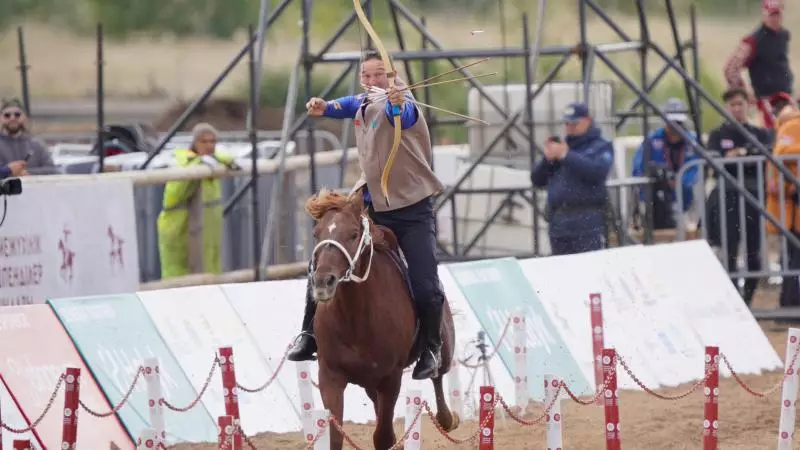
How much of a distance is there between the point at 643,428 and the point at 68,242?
172 inches

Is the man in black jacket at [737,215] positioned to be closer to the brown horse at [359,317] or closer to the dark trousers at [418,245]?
the dark trousers at [418,245]

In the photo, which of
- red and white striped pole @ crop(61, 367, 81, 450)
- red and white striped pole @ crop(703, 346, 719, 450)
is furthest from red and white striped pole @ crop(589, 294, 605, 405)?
red and white striped pole @ crop(61, 367, 81, 450)

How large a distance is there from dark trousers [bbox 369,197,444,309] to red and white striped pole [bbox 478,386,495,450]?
1.78 metres

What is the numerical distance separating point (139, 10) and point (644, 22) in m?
6.12

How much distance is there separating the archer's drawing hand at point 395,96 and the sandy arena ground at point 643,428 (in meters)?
2.60

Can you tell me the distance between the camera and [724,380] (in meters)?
13.6

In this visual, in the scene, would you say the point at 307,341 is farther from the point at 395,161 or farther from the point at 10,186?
the point at 10,186

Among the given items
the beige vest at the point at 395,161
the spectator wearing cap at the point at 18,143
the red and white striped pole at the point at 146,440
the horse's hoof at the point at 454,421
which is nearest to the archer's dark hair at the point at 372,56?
the beige vest at the point at 395,161

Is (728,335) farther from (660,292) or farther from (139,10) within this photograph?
(139,10)

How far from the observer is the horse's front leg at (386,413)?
8.90 meters

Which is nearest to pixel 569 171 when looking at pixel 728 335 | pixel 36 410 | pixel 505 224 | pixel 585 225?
pixel 585 225

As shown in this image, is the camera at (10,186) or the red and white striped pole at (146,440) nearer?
the red and white striped pole at (146,440)

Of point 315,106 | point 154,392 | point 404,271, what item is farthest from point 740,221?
point 154,392

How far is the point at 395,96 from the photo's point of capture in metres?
8.70
